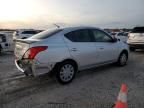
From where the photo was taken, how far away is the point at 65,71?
5.45 meters

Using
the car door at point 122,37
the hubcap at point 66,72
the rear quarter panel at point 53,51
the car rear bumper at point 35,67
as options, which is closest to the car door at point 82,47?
the rear quarter panel at point 53,51

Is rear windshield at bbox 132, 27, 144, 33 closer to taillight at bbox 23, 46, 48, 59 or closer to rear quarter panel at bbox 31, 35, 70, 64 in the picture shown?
rear quarter panel at bbox 31, 35, 70, 64

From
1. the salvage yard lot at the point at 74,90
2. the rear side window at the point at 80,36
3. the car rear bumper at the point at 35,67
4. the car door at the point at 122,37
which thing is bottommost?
the salvage yard lot at the point at 74,90

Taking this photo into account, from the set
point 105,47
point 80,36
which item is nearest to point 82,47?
point 80,36

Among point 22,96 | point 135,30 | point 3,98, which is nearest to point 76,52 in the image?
point 22,96

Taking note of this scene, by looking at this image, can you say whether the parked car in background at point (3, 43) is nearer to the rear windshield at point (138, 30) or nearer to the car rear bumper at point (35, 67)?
the car rear bumper at point (35, 67)

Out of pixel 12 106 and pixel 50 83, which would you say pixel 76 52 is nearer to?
pixel 50 83

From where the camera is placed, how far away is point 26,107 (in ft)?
13.1

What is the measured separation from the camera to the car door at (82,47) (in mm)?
5632

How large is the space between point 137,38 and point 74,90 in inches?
311

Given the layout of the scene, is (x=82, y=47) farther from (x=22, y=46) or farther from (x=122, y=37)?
(x=122, y=37)

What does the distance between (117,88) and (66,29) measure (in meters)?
2.23

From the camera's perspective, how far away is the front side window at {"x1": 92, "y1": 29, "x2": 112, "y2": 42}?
6.46 m

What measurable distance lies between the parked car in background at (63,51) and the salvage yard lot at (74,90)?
16.4 inches
